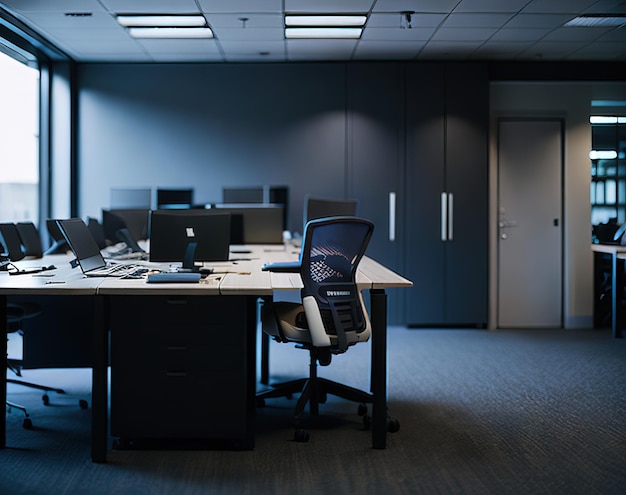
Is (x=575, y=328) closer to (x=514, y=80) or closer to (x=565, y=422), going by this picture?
(x=514, y=80)

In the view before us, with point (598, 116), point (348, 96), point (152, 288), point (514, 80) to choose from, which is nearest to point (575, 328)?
point (598, 116)

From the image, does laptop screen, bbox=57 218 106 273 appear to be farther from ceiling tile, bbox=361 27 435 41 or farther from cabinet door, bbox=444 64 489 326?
cabinet door, bbox=444 64 489 326

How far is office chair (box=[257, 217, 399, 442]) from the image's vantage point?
10.4 ft

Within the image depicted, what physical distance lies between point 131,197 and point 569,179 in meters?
4.67

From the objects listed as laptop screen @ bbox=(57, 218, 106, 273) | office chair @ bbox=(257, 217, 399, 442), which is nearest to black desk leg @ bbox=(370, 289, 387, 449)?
office chair @ bbox=(257, 217, 399, 442)

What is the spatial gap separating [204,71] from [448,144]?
8.81ft

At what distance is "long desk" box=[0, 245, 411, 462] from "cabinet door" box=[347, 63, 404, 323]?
343cm

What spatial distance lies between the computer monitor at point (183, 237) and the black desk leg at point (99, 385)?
78cm

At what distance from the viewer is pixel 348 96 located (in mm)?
6922

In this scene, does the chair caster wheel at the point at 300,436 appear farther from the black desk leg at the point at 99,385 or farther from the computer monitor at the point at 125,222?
the computer monitor at the point at 125,222

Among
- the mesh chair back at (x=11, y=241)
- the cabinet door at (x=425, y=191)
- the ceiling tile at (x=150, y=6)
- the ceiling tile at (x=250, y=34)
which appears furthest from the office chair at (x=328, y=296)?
the cabinet door at (x=425, y=191)

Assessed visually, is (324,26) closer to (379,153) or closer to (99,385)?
(379,153)

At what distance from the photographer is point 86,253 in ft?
12.1

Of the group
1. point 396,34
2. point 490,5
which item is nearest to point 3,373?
point 490,5
